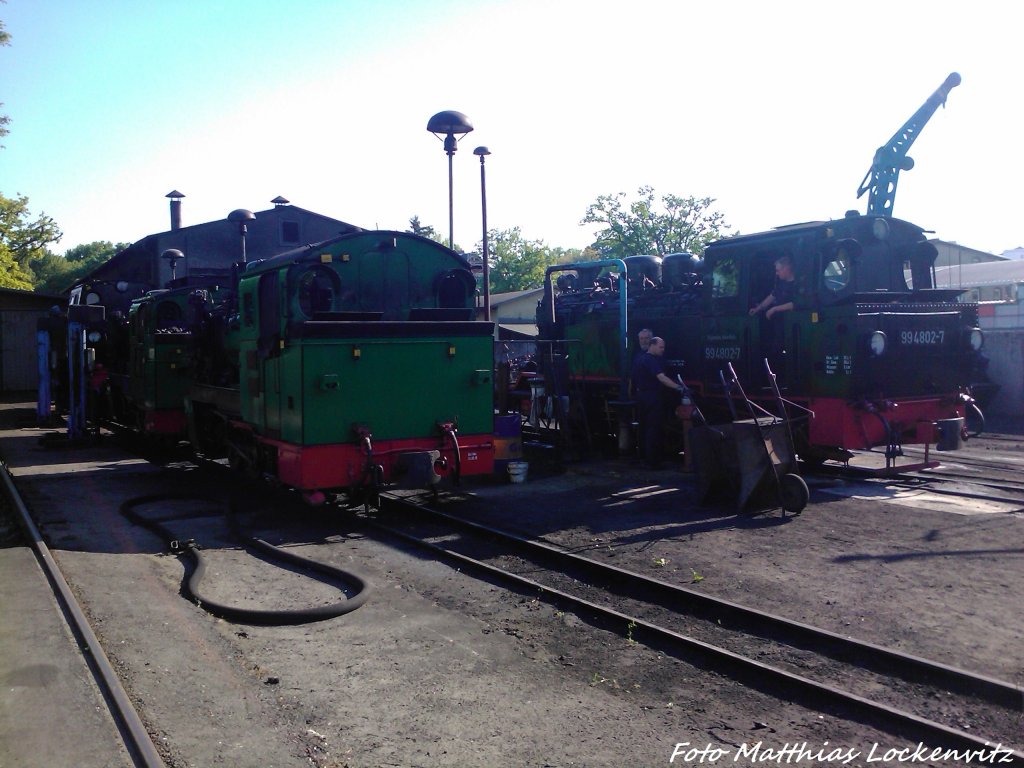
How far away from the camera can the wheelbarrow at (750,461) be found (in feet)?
28.4

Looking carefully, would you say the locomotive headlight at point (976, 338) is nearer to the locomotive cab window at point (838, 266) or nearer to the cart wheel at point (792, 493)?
the locomotive cab window at point (838, 266)

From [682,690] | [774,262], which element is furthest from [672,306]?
[682,690]

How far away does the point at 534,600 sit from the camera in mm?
6301

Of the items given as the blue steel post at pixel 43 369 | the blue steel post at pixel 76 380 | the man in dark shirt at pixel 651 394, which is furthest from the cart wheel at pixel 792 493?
the blue steel post at pixel 43 369

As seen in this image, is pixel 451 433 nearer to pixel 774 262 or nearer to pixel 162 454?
pixel 774 262

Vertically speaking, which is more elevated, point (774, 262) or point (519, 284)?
point (519, 284)

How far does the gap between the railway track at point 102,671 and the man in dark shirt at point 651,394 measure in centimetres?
703

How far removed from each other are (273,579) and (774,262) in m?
7.20

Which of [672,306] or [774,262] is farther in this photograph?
[672,306]

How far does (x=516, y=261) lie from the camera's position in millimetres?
77125

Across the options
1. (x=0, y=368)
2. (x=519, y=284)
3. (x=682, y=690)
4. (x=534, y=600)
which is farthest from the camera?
(x=519, y=284)

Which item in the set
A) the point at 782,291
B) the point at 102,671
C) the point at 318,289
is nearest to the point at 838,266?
the point at 782,291

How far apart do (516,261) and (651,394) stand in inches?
2630

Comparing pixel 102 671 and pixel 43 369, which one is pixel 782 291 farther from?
pixel 43 369
